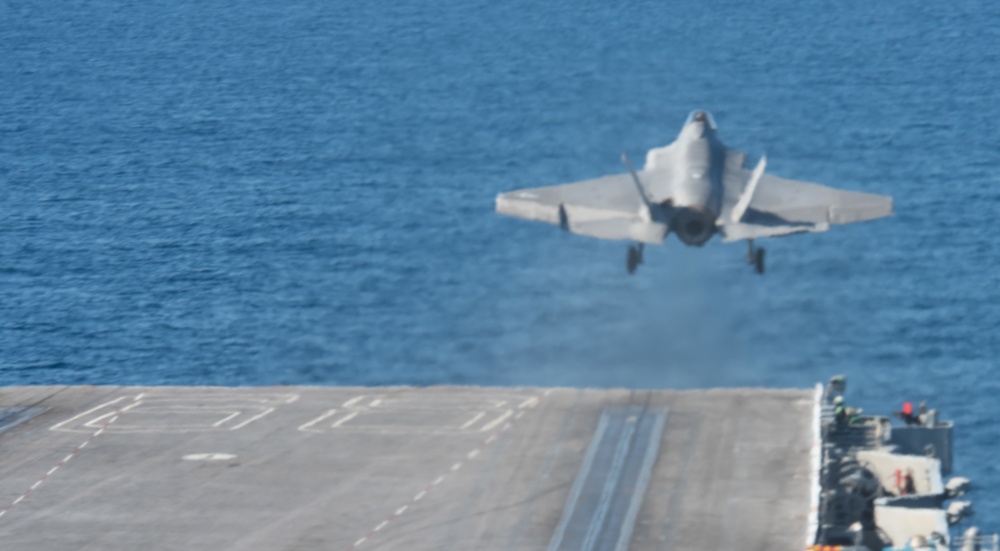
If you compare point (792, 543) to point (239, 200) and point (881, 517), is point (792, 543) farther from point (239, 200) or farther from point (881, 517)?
point (239, 200)

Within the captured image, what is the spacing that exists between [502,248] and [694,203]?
217 feet

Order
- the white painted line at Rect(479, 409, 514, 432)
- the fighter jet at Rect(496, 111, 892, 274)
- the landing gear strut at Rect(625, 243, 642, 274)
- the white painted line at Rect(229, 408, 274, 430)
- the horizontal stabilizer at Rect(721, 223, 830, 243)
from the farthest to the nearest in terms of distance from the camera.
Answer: the landing gear strut at Rect(625, 243, 642, 274), the white painted line at Rect(229, 408, 274, 430), the white painted line at Rect(479, 409, 514, 432), the fighter jet at Rect(496, 111, 892, 274), the horizontal stabilizer at Rect(721, 223, 830, 243)

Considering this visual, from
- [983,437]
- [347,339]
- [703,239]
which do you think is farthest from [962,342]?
[703,239]

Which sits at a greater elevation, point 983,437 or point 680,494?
point 680,494

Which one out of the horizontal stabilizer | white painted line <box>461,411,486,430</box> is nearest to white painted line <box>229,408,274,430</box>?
white painted line <box>461,411,486,430</box>

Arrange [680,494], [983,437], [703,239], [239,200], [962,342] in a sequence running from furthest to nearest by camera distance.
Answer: [239,200], [962,342], [983,437], [703,239], [680,494]

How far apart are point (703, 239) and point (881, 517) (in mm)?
14566

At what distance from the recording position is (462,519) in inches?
3081

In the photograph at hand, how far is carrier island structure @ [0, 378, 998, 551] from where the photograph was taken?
3017 inches

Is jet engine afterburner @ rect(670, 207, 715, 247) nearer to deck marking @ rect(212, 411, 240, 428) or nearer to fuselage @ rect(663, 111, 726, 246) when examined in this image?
fuselage @ rect(663, 111, 726, 246)

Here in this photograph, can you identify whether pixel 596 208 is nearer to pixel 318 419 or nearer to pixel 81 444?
pixel 318 419

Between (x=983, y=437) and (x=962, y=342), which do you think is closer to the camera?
(x=983, y=437)

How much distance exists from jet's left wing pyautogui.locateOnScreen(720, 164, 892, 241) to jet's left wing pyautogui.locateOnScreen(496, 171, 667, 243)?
12.0 ft

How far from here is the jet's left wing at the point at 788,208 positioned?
8500 centimetres
